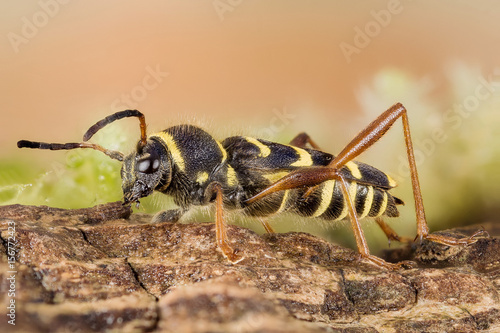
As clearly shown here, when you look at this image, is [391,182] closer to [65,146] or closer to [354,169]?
[354,169]

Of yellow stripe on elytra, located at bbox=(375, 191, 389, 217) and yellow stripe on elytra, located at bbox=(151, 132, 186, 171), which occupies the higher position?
yellow stripe on elytra, located at bbox=(151, 132, 186, 171)

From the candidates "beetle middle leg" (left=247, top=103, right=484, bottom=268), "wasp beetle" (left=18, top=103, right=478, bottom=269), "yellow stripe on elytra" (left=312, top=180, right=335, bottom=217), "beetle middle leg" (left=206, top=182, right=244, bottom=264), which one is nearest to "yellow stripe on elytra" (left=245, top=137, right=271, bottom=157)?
"wasp beetle" (left=18, top=103, right=478, bottom=269)

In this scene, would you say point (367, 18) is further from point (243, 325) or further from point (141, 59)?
point (243, 325)

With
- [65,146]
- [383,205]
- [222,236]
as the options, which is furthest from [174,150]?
[383,205]

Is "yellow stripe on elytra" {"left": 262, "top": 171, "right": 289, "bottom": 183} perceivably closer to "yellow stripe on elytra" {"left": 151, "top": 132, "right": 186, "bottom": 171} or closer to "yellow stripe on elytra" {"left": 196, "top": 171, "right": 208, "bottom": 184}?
"yellow stripe on elytra" {"left": 196, "top": 171, "right": 208, "bottom": 184}

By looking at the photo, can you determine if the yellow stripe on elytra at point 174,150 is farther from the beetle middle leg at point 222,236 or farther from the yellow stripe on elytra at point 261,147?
the yellow stripe on elytra at point 261,147

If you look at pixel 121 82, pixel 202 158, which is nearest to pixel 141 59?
pixel 121 82

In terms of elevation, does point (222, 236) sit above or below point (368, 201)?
below
